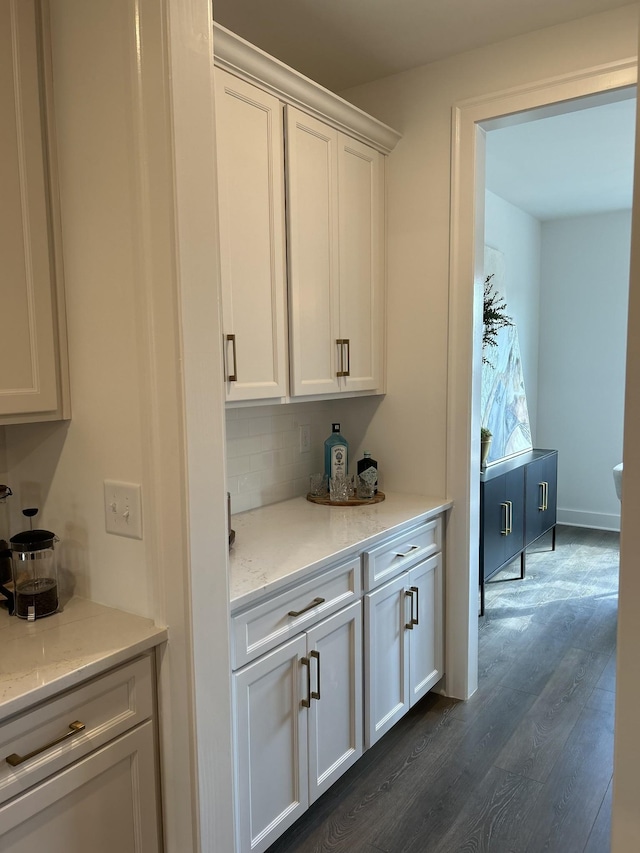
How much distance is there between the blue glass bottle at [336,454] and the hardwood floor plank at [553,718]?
1255 millimetres

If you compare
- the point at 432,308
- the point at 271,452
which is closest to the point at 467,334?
the point at 432,308

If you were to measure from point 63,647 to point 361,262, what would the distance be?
1854 millimetres

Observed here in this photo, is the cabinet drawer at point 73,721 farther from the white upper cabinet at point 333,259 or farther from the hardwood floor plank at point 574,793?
the hardwood floor plank at point 574,793

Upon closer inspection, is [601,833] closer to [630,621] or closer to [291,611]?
[291,611]

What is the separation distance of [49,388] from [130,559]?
0.45 meters

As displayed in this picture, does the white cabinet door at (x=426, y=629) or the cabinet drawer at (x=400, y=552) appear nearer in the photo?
the cabinet drawer at (x=400, y=552)

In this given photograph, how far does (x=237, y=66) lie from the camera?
1.93 m

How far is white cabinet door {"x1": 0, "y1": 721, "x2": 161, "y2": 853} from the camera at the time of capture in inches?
45.8

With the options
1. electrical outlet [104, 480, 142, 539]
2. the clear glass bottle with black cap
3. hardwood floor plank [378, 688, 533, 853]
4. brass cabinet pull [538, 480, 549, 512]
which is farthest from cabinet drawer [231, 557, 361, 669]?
brass cabinet pull [538, 480, 549, 512]

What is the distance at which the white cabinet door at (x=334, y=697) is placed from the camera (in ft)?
6.38

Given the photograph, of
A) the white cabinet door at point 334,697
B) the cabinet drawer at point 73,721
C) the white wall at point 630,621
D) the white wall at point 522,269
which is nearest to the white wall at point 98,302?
the cabinet drawer at point 73,721

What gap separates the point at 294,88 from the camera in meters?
2.12

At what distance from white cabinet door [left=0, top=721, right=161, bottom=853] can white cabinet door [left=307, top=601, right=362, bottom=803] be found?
625 mm

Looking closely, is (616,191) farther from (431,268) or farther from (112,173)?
(112,173)
